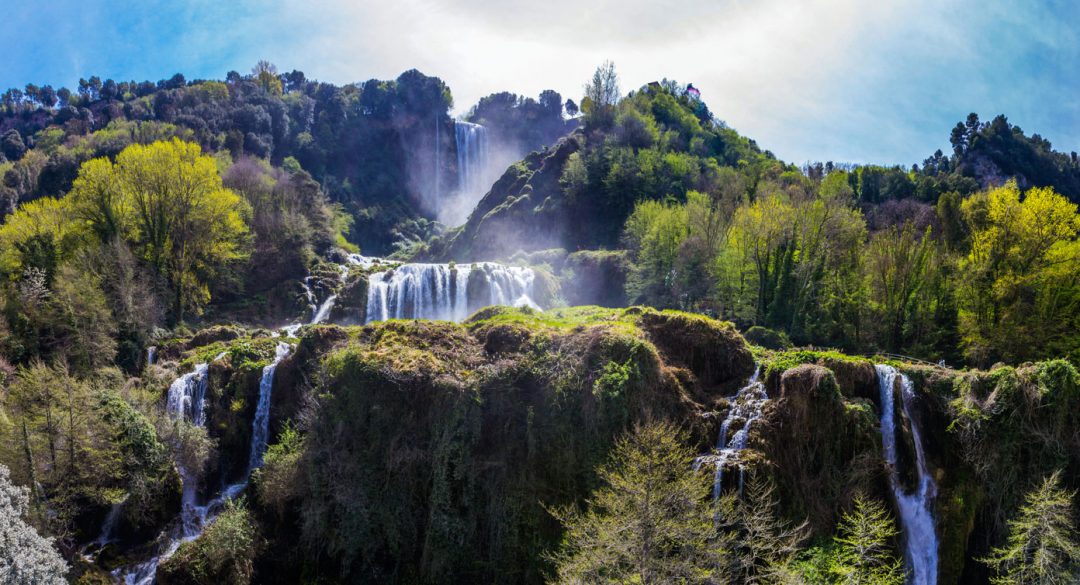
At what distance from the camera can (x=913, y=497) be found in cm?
1659

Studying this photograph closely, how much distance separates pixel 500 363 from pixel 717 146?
243 ft

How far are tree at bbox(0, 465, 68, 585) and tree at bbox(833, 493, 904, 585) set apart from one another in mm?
20667

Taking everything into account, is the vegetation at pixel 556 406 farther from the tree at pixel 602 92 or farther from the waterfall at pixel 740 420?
the tree at pixel 602 92

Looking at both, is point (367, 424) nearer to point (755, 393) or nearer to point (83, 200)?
point (755, 393)

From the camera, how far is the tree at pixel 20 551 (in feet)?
46.9

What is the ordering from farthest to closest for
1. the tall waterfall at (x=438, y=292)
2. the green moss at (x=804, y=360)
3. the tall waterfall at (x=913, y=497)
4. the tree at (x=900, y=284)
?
1. the tall waterfall at (x=438, y=292)
2. the tree at (x=900, y=284)
3. the green moss at (x=804, y=360)
4. the tall waterfall at (x=913, y=497)

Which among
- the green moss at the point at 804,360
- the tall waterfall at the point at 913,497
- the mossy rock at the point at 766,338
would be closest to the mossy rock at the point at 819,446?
the tall waterfall at the point at 913,497

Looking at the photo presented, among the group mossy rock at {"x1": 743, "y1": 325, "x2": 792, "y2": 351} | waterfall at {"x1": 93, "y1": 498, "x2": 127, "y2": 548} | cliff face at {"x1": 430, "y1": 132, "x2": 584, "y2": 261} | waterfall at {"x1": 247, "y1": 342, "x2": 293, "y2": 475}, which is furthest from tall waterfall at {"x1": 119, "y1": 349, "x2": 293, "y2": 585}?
cliff face at {"x1": 430, "y1": 132, "x2": 584, "y2": 261}

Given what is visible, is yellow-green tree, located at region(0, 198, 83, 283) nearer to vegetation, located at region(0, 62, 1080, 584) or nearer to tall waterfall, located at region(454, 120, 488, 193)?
vegetation, located at region(0, 62, 1080, 584)

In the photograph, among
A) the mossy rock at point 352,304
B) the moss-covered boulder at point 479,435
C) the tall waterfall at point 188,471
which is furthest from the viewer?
the mossy rock at point 352,304

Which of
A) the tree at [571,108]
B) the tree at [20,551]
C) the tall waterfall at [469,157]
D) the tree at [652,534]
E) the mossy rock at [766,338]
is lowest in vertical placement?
the tree at [20,551]

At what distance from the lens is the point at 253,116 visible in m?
76.4

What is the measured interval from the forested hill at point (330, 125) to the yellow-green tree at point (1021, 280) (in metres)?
69.8

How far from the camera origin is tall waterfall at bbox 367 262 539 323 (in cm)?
4059
